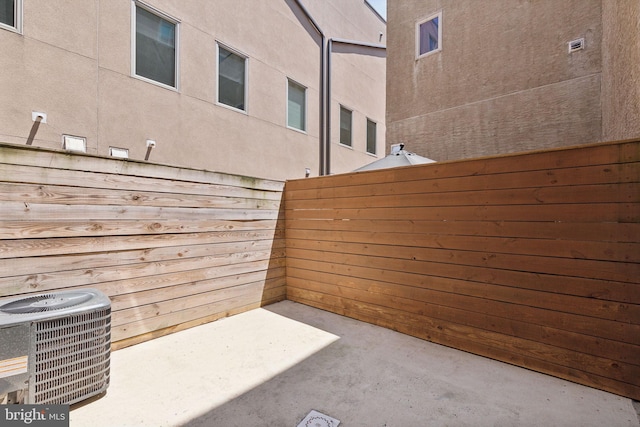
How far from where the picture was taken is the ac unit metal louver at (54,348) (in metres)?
1.67

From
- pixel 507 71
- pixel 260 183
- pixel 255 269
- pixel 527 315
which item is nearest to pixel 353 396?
pixel 527 315

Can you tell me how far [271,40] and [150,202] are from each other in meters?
5.03

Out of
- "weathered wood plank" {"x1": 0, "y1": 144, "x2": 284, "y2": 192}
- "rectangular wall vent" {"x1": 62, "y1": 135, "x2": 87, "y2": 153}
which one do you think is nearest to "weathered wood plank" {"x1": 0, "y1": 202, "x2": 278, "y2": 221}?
"weathered wood plank" {"x1": 0, "y1": 144, "x2": 284, "y2": 192}

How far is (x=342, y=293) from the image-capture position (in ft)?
12.4

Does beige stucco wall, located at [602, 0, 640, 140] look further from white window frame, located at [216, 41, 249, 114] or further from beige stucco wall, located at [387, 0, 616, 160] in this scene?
white window frame, located at [216, 41, 249, 114]

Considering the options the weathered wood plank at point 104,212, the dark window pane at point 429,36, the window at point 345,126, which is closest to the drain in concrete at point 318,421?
the weathered wood plank at point 104,212

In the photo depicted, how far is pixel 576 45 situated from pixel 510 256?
4.45 meters

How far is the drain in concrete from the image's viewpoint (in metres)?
1.83

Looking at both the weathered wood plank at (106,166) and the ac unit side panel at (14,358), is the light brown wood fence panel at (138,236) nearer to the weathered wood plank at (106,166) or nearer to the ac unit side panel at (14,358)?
the weathered wood plank at (106,166)

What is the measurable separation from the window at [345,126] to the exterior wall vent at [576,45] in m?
A: 5.06

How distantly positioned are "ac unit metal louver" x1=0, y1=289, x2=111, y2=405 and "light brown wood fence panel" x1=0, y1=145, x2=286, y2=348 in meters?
0.51

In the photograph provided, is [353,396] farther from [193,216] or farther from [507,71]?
[507,71]

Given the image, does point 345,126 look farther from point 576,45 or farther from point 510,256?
point 510,256

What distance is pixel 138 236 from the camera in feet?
9.52
